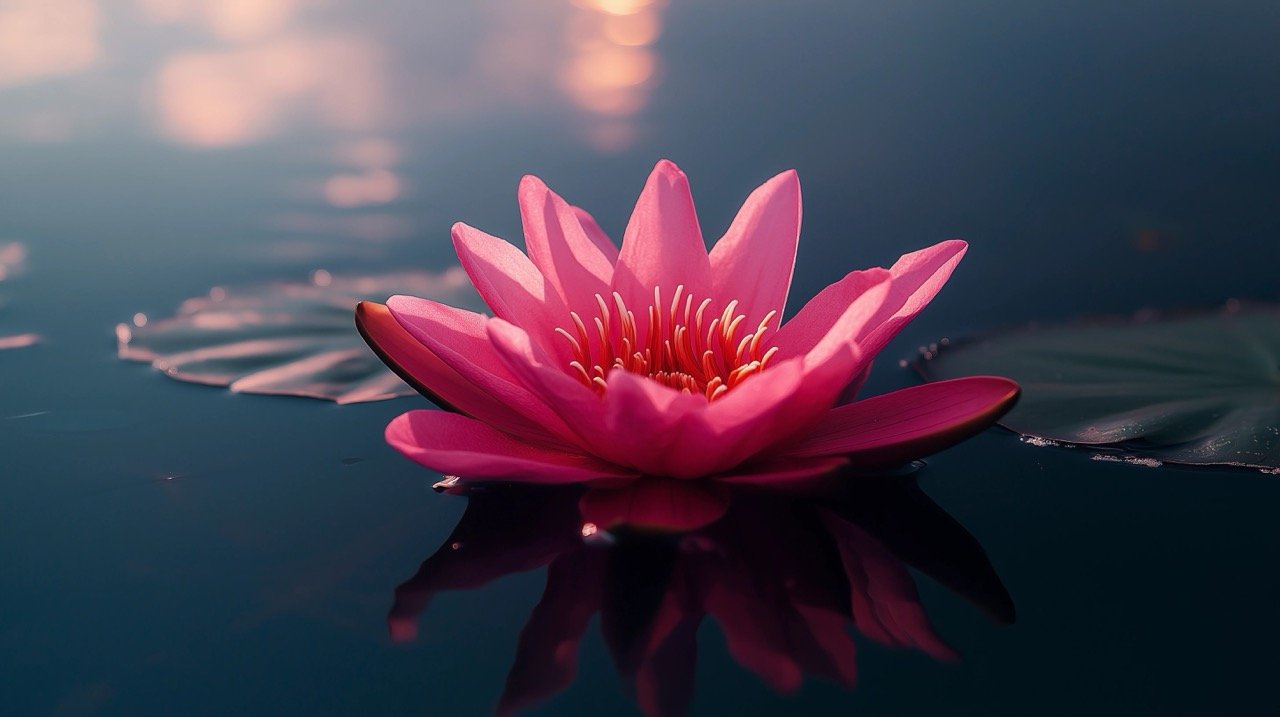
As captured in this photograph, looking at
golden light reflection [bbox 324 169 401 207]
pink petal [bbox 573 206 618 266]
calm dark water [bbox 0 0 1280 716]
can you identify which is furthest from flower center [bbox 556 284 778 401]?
golden light reflection [bbox 324 169 401 207]

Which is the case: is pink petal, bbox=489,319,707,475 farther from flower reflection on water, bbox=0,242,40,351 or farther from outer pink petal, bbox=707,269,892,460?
flower reflection on water, bbox=0,242,40,351

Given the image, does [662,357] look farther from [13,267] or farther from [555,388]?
[13,267]

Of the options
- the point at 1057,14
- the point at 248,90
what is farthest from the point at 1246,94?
the point at 248,90

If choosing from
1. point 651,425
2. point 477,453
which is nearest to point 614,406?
point 651,425

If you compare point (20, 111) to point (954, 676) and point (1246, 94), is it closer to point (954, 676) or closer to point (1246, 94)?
point (954, 676)

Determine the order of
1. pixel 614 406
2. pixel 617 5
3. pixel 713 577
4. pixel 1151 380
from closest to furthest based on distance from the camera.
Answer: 1. pixel 614 406
2. pixel 713 577
3. pixel 1151 380
4. pixel 617 5
